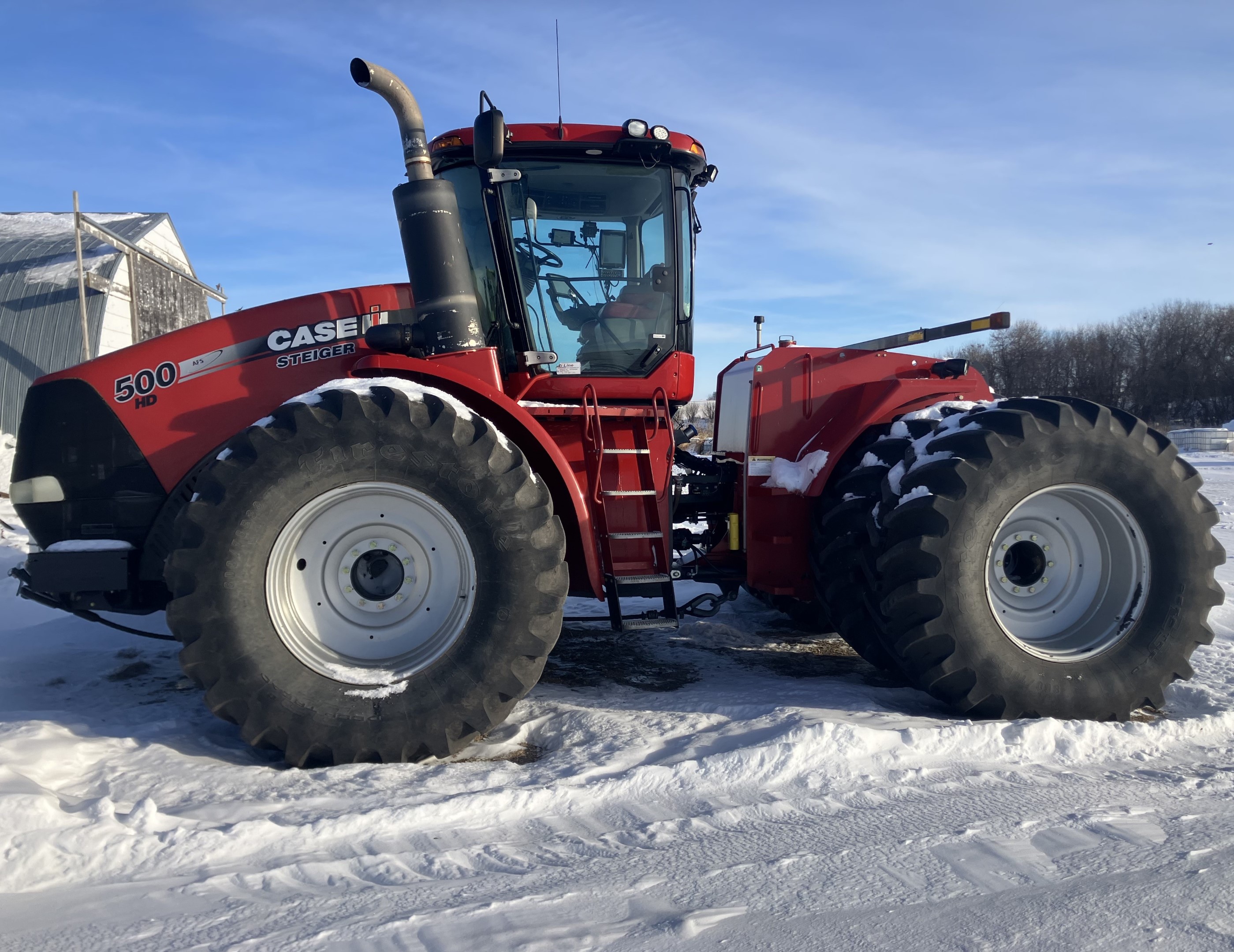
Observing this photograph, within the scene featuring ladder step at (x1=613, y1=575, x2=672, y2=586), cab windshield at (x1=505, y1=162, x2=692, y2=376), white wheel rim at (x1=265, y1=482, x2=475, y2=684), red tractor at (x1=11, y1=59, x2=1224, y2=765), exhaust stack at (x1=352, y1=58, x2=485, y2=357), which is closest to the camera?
red tractor at (x1=11, y1=59, x2=1224, y2=765)

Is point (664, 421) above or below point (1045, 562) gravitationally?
above

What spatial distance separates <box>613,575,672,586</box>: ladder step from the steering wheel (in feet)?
5.01

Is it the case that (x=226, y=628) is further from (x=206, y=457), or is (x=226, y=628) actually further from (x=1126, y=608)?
(x=1126, y=608)

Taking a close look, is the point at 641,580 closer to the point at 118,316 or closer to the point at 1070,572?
the point at 1070,572

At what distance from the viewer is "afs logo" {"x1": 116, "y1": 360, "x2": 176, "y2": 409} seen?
374 centimetres

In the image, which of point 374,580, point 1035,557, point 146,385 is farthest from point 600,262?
point 1035,557

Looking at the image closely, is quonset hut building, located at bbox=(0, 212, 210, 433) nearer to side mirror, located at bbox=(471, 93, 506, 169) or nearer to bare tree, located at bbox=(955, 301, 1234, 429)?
side mirror, located at bbox=(471, 93, 506, 169)

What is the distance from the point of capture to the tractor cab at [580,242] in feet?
13.4

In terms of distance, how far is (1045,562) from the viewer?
380cm

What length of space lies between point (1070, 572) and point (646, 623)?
1.90 metres

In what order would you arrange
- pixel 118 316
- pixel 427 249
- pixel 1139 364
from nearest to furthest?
pixel 427 249, pixel 118 316, pixel 1139 364

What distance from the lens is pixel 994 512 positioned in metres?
3.51

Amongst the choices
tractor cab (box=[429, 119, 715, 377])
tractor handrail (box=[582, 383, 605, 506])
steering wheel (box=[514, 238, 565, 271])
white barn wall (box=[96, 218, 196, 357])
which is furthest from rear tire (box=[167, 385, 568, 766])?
white barn wall (box=[96, 218, 196, 357])

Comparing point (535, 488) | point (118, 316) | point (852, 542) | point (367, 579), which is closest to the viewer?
point (535, 488)
